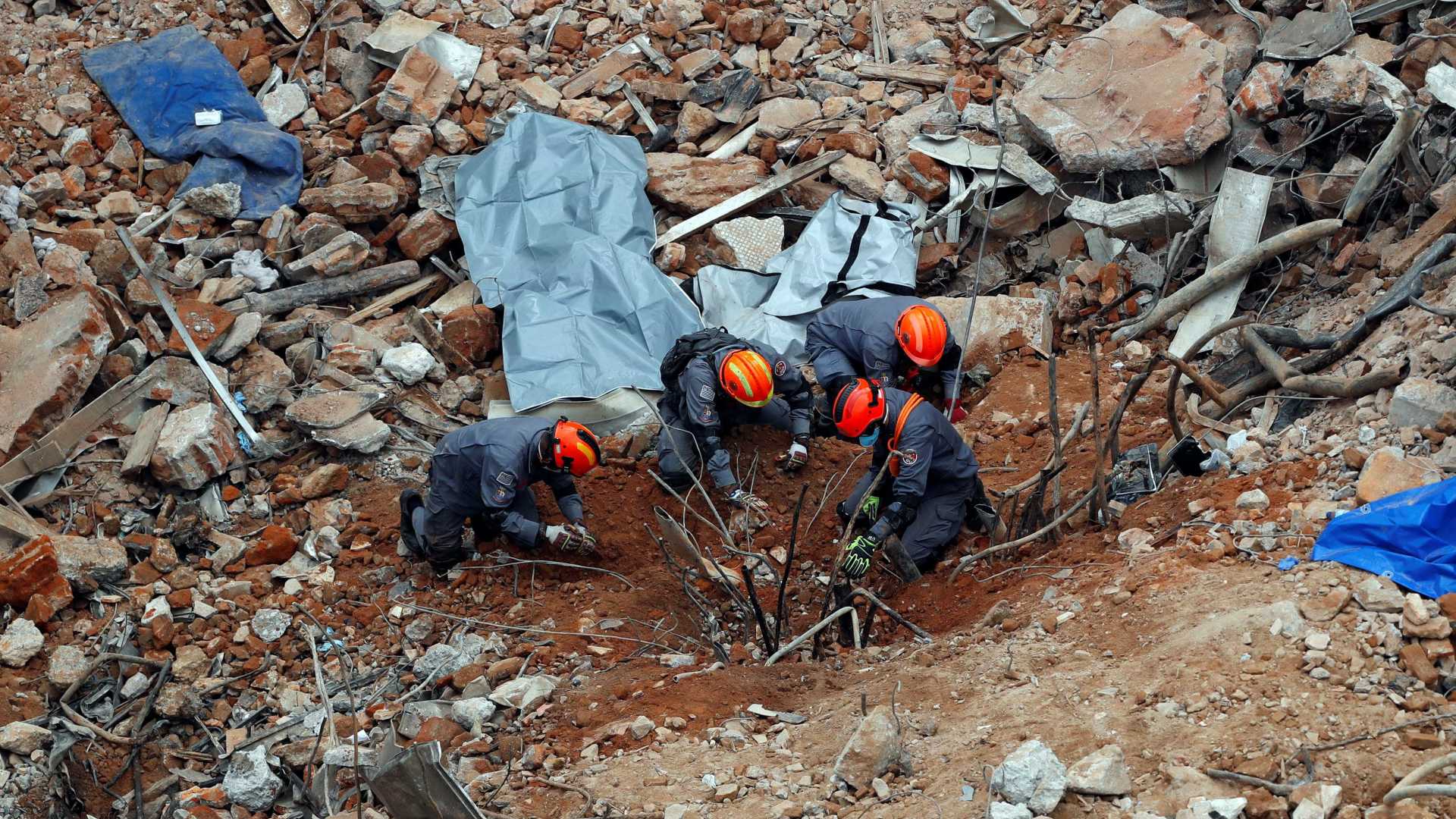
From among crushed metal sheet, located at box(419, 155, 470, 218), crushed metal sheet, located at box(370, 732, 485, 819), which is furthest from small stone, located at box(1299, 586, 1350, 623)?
crushed metal sheet, located at box(419, 155, 470, 218)

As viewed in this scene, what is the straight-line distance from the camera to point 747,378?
633 cm

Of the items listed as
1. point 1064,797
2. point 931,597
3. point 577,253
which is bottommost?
point 931,597

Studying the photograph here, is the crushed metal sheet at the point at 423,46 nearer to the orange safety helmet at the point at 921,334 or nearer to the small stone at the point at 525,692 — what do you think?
the orange safety helmet at the point at 921,334

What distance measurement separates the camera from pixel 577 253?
7.84 metres

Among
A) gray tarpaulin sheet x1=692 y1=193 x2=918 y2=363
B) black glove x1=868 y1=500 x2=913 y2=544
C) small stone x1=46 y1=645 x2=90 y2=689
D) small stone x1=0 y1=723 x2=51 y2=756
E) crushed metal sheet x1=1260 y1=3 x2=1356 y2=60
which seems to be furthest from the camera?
gray tarpaulin sheet x1=692 y1=193 x2=918 y2=363

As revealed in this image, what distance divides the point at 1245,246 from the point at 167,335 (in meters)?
6.73

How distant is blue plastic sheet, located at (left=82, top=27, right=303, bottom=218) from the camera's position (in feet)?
27.8

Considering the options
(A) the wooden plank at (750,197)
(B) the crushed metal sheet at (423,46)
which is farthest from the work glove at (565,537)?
(B) the crushed metal sheet at (423,46)

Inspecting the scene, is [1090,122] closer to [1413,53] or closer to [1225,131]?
[1225,131]

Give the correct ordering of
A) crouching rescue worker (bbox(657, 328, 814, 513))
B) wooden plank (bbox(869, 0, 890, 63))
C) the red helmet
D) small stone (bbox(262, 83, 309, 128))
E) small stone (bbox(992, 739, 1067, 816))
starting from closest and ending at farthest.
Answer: small stone (bbox(992, 739, 1067, 816)) → the red helmet → crouching rescue worker (bbox(657, 328, 814, 513)) → small stone (bbox(262, 83, 309, 128)) → wooden plank (bbox(869, 0, 890, 63))

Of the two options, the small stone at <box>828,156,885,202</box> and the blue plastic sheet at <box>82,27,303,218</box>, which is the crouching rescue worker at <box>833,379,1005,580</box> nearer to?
the small stone at <box>828,156,885,202</box>

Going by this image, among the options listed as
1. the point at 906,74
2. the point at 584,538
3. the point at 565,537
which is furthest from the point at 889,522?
the point at 906,74

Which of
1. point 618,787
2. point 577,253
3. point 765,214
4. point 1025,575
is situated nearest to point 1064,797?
point 618,787

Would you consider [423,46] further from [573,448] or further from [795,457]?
[795,457]
